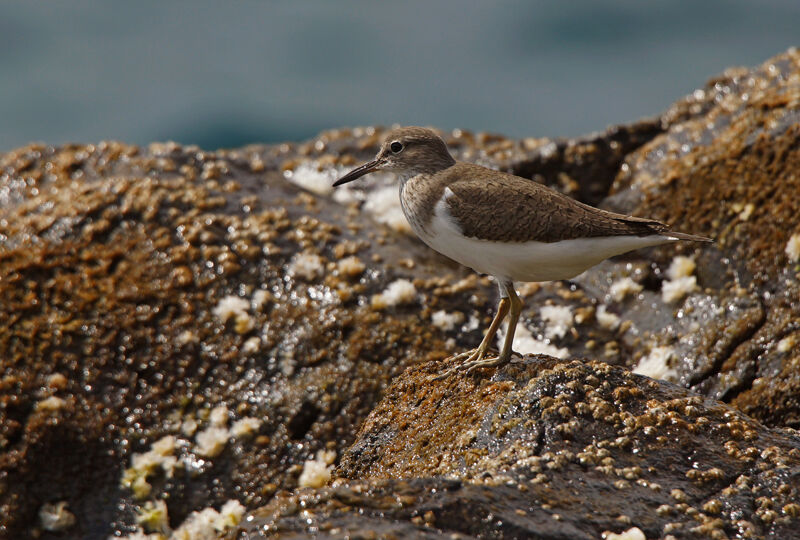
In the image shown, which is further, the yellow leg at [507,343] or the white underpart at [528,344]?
the white underpart at [528,344]

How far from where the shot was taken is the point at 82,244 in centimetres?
741

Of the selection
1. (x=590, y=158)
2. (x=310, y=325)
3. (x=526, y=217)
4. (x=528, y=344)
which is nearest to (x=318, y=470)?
(x=310, y=325)

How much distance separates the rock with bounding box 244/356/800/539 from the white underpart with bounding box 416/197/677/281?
724mm

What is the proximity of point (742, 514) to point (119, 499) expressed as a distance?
4.36 meters

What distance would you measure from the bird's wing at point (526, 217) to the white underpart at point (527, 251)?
0.04 m

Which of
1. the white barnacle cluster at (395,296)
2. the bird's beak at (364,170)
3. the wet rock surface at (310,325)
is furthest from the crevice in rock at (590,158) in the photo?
the bird's beak at (364,170)

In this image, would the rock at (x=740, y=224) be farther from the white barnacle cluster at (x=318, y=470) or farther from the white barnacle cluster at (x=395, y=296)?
the white barnacle cluster at (x=318, y=470)

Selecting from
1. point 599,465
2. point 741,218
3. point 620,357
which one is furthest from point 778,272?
point 599,465

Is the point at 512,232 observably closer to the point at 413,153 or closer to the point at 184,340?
the point at 413,153

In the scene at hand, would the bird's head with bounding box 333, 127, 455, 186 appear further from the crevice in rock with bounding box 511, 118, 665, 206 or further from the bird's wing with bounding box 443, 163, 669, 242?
the crevice in rock with bounding box 511, 118, 665, 206

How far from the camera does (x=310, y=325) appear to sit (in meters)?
7.02

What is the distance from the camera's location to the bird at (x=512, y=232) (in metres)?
5.63

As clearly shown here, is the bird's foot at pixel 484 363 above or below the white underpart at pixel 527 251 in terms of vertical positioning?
below

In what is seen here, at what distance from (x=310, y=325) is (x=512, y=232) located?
2115 millimetres
